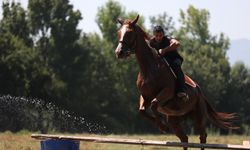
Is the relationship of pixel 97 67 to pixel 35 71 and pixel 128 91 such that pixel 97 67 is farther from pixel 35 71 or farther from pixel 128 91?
pixel 35 71

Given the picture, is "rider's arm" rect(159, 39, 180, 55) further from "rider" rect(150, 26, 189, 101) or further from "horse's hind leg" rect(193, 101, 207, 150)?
"horse's hind leg" rect(193, 101, 207, 150)

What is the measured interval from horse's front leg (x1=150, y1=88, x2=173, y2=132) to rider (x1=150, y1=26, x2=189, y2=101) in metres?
0.50

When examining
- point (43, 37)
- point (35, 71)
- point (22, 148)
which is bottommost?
point (22, 148)

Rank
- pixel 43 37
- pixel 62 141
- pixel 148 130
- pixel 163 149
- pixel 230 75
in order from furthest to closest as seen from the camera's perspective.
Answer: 1. pixel 230 75
2. pixel 43 37
3. pixel 148 130
4. pixel 163 149
5. pixel 62 141

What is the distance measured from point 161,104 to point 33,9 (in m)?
51.1

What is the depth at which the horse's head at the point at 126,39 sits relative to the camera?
1022 cm

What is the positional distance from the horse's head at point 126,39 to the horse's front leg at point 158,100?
2.91ft

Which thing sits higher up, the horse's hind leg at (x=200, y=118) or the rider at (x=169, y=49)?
the rider at (x=169, y=49)

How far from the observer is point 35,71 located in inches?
1806

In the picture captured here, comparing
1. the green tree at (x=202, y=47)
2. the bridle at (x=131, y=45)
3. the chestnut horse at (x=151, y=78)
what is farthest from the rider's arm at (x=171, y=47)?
the green tree at (x=202, y=47)

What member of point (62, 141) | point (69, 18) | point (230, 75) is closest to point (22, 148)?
point (62, 141)

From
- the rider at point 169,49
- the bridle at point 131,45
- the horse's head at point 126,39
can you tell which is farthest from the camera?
the rider at point 169,49

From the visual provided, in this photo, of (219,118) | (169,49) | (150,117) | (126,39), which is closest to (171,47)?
(169,49)

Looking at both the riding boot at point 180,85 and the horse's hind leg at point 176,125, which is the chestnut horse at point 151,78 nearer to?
the riding boot at point 180,85
